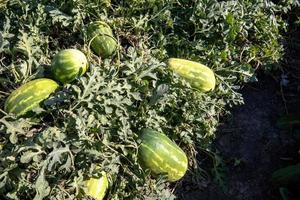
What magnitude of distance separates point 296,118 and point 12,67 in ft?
9.67

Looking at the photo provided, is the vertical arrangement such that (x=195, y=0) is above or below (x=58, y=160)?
above

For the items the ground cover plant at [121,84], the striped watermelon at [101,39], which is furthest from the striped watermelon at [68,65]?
the striped watermelon at [101,39]

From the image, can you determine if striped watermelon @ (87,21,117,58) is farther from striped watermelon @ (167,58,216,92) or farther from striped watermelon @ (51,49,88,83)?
striped watermelon @ (167,58,216,92)

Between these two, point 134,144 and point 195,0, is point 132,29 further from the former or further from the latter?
point 134,144

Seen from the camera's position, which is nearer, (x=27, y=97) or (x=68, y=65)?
(x=27, y=97)

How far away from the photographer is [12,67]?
471 cm

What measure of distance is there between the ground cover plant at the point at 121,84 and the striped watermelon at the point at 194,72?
88mm

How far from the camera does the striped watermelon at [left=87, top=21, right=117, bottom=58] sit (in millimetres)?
4965

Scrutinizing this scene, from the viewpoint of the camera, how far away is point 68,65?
15.0 ft

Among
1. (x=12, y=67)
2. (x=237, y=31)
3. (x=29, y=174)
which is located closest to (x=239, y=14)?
(x=237, y=31)

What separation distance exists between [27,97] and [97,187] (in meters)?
1.03

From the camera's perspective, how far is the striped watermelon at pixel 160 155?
14.4ft

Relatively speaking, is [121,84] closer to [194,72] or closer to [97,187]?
[194,72]

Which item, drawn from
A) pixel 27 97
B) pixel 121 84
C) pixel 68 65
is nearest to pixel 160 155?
pixel 121 84
